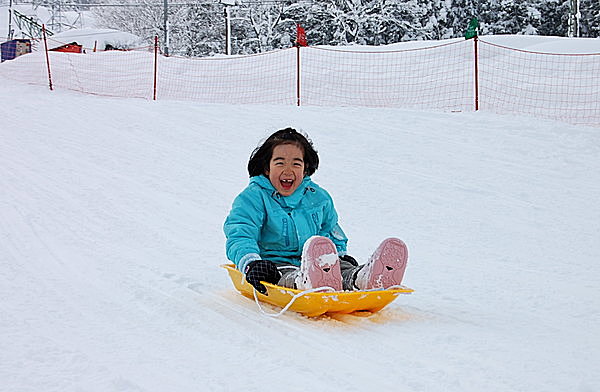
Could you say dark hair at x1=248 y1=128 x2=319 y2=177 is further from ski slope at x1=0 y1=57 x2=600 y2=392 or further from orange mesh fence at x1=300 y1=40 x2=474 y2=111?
orange mesh fence at x1=300 y1=40 x2=474 y2=111

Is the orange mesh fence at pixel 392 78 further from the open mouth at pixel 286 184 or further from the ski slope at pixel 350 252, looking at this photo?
the open mouth at pixel 286 184

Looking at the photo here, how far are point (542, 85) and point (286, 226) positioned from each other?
33.6ft

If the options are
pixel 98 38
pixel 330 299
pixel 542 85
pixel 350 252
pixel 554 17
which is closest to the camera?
pixel 330 299

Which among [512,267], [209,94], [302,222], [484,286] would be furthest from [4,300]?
[209,94]

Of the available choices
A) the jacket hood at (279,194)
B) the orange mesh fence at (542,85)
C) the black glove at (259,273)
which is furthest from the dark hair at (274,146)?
the orange mesh fence at (542,85)

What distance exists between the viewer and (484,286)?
149 inches

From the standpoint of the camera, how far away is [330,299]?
2752 mm

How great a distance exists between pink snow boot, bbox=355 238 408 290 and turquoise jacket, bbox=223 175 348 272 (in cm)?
54

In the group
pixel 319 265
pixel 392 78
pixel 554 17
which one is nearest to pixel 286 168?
pixel 319 265

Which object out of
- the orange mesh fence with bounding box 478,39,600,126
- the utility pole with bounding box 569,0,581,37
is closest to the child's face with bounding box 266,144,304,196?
the orange mesh fence with bounding box 478,39,600,126

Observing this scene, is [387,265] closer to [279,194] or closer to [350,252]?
[279,194]

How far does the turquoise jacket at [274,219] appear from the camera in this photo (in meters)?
3.22

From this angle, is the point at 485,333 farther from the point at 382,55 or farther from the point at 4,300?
the point at 382,55

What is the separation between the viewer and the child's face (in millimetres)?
3336
